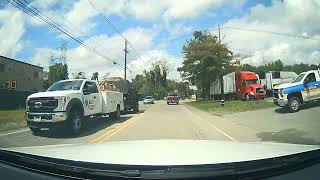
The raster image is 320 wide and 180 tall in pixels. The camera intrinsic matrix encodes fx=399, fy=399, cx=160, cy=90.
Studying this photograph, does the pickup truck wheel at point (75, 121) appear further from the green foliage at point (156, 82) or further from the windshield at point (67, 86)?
the green foliage at point (156, 82)

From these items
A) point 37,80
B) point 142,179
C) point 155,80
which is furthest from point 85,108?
point 155,80

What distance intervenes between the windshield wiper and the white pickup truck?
1088 cm

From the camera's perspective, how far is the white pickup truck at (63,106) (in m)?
14.5

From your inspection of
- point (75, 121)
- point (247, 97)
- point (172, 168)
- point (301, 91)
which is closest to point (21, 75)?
point (247, 97)

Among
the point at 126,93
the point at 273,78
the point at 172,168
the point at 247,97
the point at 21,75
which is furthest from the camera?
the point at 273,78

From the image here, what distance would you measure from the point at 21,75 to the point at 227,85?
27029 mm

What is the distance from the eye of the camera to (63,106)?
575 inches

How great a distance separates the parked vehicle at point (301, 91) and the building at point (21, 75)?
21716mm

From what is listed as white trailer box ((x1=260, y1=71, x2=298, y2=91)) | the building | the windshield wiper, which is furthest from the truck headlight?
white trailer box ((x1=260, y1=71, x2=298, y2=91))

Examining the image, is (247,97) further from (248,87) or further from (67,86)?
(67,86)

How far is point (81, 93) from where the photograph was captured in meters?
16.4

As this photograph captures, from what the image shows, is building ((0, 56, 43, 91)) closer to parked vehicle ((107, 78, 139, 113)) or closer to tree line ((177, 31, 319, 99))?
parked vehicle ((107, 78, 139, 113))

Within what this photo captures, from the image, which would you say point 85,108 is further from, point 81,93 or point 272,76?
point 272,76

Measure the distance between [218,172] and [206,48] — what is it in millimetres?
55474
